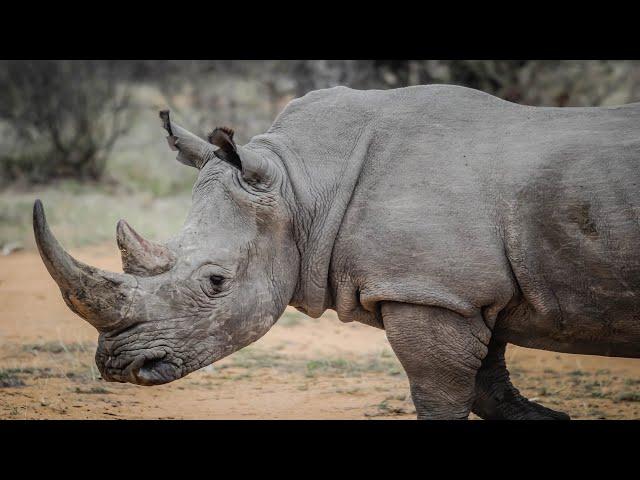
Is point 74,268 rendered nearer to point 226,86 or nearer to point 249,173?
point 249,173

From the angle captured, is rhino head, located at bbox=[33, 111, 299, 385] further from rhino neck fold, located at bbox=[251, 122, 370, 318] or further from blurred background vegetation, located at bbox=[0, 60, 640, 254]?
blurred background vegetation, located at bbox=[0, 60, 640, 254]

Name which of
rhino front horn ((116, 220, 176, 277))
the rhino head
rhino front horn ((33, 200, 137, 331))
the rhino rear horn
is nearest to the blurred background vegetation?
the rhino rear horn

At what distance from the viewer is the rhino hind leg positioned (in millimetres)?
5629

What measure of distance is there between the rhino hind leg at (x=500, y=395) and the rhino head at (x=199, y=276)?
1.49 meters

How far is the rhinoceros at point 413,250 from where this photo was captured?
4.48 metres

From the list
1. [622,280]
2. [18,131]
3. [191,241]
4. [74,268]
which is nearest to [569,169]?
[622,280]

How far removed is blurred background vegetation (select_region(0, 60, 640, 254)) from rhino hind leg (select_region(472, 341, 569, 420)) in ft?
21.8

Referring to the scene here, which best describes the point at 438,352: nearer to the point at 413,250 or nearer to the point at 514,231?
the point at 413,250

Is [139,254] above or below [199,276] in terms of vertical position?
above

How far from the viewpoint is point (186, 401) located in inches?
265

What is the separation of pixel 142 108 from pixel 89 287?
1548cm

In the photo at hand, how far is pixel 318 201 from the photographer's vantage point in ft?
16.4

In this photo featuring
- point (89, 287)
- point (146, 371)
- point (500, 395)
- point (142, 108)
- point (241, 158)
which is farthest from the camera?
point (142, 108)

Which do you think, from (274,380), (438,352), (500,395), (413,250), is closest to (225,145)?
(413,250)
